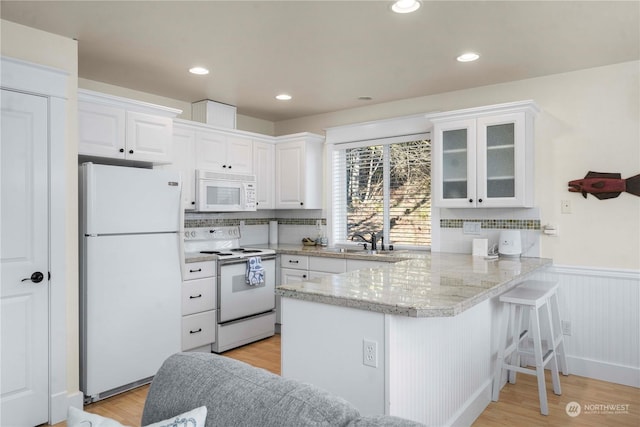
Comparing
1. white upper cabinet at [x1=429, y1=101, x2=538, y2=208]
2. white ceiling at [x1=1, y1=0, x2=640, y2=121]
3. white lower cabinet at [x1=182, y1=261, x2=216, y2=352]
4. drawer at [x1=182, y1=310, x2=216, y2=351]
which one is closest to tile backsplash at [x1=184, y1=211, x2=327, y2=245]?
white lower cabinet at [x1=182, y1=261, x2=216, y2=352]

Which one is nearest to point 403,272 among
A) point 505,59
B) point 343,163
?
point 505,59

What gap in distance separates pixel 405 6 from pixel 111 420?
2.34m

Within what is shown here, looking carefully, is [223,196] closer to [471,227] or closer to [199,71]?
[199,71]

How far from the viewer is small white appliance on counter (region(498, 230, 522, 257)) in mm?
3596

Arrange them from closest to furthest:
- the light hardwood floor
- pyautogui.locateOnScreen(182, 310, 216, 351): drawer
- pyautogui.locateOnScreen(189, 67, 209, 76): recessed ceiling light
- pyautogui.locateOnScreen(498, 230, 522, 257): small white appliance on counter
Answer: the light hardwood floor < pyautogui.locateOnScreen(189, 67, 209, 76): recessed ceiling light < pyautogui.locateOnScreen(498, 230, 522, 257): small white appliance on counter < pyautogui.locateOnScreen(182, 310, 216, 351): drawer

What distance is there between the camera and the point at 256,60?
326 cm

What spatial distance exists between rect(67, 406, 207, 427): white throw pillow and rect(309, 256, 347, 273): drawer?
3077mm

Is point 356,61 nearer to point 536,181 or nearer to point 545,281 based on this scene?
point 536,181

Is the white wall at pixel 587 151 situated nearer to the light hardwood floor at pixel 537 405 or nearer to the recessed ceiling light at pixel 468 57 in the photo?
the recessed ceiling light at pixel 468 57

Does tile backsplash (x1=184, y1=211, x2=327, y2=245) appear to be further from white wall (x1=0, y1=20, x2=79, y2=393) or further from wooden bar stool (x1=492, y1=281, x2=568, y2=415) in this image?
wooden bar stool (x1=492, y1=281, x2=568, y2=415)

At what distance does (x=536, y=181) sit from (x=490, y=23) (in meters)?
1.57

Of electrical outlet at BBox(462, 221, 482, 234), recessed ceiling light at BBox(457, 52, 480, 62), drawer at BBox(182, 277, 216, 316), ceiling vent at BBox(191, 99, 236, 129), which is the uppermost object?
recessed ceiling light at BBox(457, 52, 480, 62)

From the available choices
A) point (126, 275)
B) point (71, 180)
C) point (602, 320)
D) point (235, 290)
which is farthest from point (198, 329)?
point (602, 320)

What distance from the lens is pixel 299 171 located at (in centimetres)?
486
